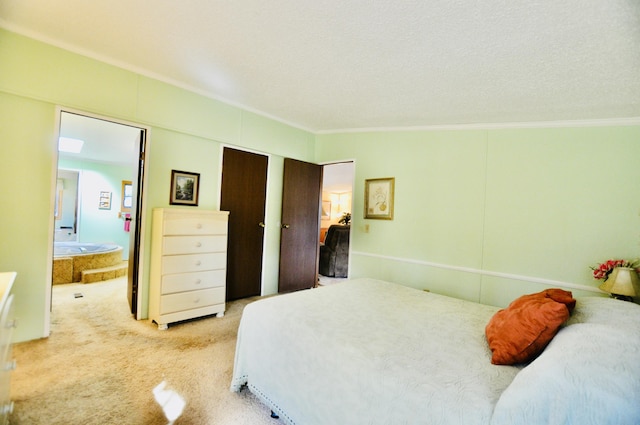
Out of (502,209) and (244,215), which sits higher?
(502,209)

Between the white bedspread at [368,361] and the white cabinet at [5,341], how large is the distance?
3.35 feet

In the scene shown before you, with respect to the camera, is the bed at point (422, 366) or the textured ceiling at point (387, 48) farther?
the textured ceiling at point (387, 48)

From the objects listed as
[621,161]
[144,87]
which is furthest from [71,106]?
[621,161]

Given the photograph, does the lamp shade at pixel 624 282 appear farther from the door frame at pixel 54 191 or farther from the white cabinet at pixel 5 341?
the door frame at pixel 54 191

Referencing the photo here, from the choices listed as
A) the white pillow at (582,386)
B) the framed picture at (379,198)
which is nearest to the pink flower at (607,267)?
the white pillow at (582,386)

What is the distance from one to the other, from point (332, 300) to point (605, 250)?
2597 mm

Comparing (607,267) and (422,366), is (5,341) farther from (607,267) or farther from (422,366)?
(607,267)

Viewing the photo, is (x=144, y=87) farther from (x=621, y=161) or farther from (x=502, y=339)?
(x=621, y=161)

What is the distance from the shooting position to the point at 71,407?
63.4 inches

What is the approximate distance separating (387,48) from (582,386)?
2180 mm

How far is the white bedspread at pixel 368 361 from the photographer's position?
1034 mm

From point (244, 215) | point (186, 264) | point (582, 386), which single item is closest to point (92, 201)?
point (244, 215)

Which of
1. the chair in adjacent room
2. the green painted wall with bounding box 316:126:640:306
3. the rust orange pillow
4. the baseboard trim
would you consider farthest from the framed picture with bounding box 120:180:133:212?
the rust orange pillow

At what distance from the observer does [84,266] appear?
4.44m
